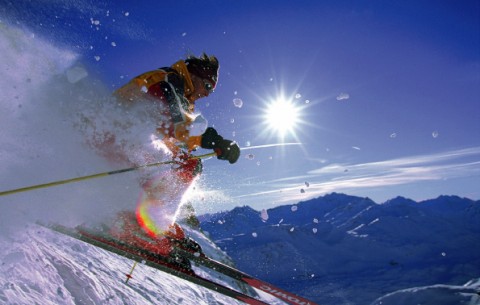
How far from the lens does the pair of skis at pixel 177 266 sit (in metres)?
4.75

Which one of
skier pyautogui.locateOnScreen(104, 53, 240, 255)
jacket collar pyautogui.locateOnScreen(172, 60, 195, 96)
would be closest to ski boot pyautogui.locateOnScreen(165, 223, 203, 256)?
skier pyautogui.locateOnScreen(104, 53, 240, 255)

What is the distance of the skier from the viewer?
15.0ft

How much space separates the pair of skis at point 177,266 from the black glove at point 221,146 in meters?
1.81

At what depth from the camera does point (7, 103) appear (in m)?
4.89

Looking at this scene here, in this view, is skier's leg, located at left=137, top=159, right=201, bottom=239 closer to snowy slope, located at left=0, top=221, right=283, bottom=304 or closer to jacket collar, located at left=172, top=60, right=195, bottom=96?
jacket collar, located at left=172, top=60, right=195, bottom=96

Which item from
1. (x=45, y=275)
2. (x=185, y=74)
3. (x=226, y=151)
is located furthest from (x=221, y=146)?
(x=45, y=275)

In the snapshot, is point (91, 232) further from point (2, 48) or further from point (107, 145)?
point (2, 48)

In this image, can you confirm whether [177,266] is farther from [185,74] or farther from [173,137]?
[185,74]

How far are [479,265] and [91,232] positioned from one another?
212216 mm

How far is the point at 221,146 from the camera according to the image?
4.79 m

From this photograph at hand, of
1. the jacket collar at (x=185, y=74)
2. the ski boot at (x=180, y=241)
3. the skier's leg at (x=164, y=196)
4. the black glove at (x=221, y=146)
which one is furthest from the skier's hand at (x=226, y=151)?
the ski boot at (x=180, y=241)

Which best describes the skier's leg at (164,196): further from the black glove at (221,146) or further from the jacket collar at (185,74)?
the jacket collar at (185,74)

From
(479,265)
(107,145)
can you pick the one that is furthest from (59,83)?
(479,265)

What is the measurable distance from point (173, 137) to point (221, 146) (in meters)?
0.71
